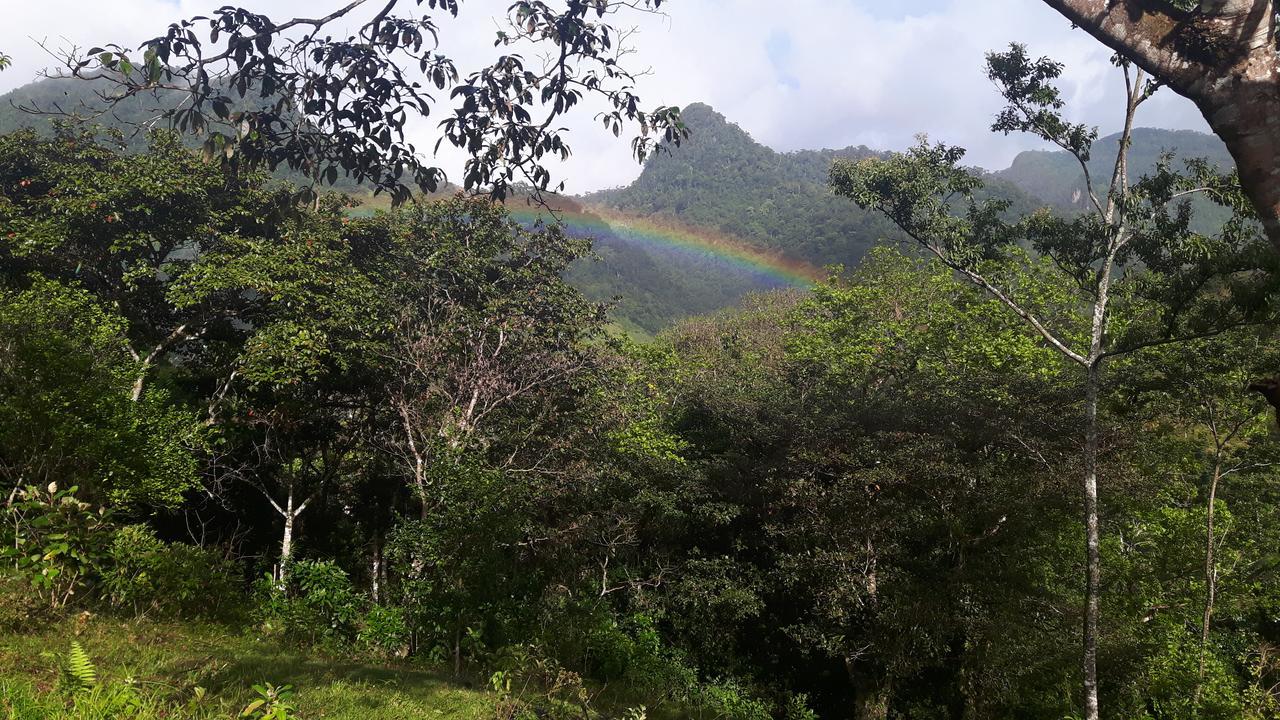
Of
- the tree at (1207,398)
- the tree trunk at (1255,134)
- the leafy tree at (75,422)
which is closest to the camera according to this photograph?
the tree trunk at (1255,134)

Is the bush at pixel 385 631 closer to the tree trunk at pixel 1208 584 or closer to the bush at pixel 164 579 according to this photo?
the bush at pixel 164 579

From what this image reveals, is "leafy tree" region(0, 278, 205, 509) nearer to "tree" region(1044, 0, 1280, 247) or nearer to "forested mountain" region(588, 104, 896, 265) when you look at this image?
"tree" region(1044, 0, 1280, 247)

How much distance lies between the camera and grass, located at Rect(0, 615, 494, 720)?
3.53 meters

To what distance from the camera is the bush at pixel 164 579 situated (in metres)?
6.16

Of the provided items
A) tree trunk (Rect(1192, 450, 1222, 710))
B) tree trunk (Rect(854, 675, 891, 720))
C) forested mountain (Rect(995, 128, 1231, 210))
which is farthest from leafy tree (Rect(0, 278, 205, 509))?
forested mountain (Rect(995, 128, 1231, 210))

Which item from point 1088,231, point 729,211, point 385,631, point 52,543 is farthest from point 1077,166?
point 52,543

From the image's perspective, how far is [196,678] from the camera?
447cm

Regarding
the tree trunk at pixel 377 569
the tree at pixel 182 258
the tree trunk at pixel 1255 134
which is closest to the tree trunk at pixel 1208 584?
the tree trunk at pixel 1255 134

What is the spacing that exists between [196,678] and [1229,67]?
6139mm

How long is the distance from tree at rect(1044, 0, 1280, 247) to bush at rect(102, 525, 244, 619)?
24.2ft

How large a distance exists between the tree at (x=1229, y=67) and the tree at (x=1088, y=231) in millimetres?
8694

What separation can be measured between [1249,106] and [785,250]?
91145 mm

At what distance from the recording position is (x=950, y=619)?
45.1 feet

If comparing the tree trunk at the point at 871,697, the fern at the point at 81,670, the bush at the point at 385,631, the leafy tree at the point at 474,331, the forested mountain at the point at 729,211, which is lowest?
the tree trunk at the point at 871,697
